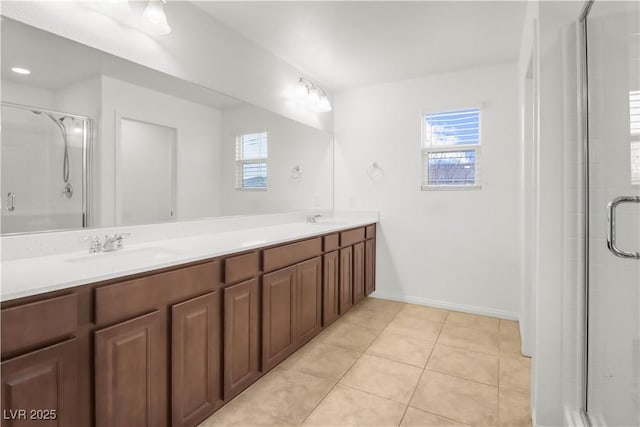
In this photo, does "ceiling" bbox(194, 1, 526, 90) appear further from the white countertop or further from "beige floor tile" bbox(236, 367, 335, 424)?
"beige floor tile" bbox(236, 367, 335, 424)

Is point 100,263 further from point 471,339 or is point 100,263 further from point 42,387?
point 471,339

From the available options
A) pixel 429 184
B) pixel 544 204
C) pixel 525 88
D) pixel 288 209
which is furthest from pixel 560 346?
pixel 288 209

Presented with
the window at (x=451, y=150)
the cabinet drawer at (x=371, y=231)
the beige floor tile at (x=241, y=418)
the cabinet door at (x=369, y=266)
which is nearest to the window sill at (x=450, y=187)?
the window at (x=451, y=150)

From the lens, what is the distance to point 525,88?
8.00 feet

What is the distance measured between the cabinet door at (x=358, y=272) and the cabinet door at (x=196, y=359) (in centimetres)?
178

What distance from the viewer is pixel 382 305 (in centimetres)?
353

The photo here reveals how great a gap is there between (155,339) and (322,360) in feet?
4.26

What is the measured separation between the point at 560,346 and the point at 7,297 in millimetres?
2143

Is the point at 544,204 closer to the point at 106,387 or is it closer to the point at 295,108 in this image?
the point at 106,387

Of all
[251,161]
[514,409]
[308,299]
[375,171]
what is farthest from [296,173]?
[514,409]

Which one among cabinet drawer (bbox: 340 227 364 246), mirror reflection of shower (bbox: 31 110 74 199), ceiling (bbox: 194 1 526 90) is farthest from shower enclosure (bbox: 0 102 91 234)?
cabinet drawer (bbox: 340 227 364 246)

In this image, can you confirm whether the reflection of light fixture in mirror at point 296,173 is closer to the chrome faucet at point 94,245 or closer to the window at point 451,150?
the window at point 451,150

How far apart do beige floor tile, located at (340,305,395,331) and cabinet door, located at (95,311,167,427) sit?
1936 mm

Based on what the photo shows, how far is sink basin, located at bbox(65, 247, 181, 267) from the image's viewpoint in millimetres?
→ 1412
